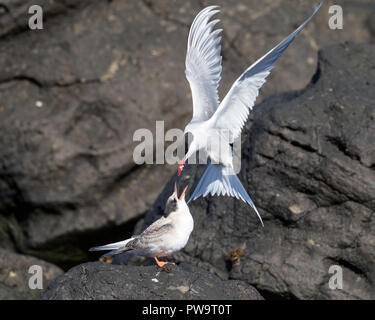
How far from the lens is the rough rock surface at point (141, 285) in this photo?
12.3 ft

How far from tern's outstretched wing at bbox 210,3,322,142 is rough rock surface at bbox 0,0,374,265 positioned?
2.76 metres

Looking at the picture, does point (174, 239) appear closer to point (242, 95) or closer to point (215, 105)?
point (242, 95)

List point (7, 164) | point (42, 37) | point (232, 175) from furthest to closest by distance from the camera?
point (42, 37), point (7, 164), point (232, 175)

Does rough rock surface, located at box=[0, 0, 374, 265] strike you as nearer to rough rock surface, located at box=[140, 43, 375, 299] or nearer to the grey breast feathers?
rough rock surface, located at box=[140, 43, 375, 299]

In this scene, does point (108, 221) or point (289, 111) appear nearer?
point (289, 111)

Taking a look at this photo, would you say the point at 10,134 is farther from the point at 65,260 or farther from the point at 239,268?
the point at 239,268

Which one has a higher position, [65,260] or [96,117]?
[96,117]

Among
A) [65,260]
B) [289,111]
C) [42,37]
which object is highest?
[42,37]

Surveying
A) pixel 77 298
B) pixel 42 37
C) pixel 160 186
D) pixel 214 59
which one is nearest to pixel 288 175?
pixel 214 59

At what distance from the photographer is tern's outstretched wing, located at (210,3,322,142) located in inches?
171

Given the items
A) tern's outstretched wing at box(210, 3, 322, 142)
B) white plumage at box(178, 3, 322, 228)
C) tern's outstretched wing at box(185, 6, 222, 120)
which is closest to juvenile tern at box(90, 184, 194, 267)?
white plumage at box(178, 3, 322, 228)

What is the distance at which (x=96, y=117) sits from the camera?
285 inches

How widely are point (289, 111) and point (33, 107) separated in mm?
3753

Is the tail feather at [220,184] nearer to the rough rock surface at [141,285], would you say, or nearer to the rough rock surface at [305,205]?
the rough rock surface at [305,205]
